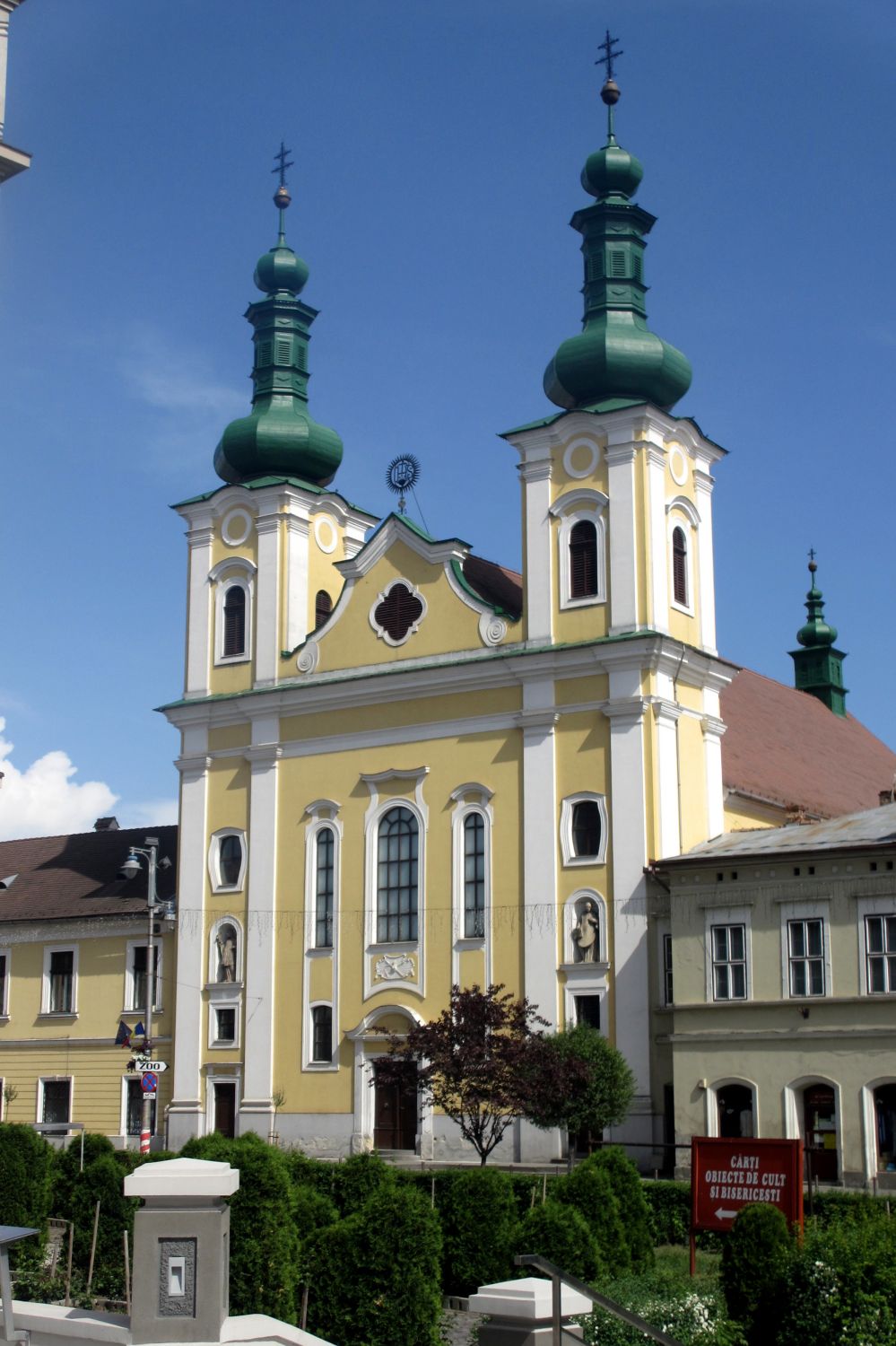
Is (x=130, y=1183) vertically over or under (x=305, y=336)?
under

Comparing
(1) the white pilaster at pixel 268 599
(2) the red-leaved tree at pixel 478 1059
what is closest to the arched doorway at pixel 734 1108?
(2) the red-leaved tree at pixel 478 1059

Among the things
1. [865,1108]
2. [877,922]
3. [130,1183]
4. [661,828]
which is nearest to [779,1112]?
[865,1108]

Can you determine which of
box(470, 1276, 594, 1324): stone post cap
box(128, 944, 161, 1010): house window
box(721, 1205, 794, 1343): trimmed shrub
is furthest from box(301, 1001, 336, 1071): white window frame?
box(470, 1276, 594, 1324): stone post cap

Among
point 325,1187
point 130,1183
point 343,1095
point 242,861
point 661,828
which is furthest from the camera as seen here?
point 242,861

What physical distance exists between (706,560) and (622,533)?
3263 mm

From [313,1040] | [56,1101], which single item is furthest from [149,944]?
[56,1101]

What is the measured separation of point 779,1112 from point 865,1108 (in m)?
1.74

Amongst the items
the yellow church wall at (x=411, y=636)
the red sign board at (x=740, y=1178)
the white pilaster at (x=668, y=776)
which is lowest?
the red sign board at (x=740, y=1178)

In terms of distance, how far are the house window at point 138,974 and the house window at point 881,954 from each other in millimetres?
20444

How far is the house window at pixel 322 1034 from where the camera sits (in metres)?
40.1

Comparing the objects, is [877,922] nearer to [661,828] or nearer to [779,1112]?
[779,1112]

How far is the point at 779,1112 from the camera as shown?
3127cm

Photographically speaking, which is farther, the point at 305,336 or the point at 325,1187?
the point at 305,336

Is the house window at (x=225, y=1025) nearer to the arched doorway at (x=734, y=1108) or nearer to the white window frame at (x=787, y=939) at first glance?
the arched doorway at (x=734, y=1108)
